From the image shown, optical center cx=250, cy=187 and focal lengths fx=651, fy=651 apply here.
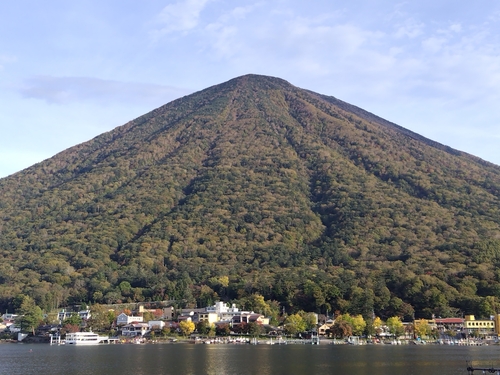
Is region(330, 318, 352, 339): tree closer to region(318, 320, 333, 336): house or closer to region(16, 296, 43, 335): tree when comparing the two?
region(318, 320, 333, 336): house

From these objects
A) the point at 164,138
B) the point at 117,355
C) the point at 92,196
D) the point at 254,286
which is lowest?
the point at 117,355

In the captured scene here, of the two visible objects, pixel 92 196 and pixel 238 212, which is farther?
pixel 92 196

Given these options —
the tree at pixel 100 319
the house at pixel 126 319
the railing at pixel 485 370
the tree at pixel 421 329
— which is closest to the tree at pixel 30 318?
the tree at pixel 100 319

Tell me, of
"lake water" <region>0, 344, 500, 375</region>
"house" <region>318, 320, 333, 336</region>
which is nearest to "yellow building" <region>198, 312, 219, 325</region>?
"house" <region>318, 320, 333, 336</region>

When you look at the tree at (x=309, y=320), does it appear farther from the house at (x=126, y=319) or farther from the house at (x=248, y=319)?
the house at (x=126, y=319)

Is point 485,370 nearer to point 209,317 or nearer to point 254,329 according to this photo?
point 254,329

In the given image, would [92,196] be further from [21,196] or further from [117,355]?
[117,355]

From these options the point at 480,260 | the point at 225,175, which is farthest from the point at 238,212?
the point at 480,260
